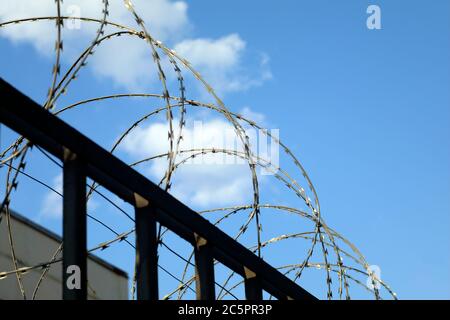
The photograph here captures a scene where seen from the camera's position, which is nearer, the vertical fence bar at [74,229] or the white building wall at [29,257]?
the vertical fence bar at [74,229]

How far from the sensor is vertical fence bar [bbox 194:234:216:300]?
23.5 ft

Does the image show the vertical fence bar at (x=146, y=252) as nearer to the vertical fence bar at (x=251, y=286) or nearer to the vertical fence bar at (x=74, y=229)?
the vertical fence bar at (x=74, y=229)

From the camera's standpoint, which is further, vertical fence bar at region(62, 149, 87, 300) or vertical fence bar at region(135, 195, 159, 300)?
vertical fence bar at region(135, 195, 159, 300)

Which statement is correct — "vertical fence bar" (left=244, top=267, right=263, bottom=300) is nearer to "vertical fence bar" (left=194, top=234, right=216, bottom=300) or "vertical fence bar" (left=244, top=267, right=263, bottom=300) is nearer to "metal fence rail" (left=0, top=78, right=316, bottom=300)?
"metal fence rail" (left=0, top=78, right=316, bottom=300)

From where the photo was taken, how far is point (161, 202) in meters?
6.60

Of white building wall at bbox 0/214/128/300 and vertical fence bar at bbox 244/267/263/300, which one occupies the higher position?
white building wall at bbox 0/214/128/300

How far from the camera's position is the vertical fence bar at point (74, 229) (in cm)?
556

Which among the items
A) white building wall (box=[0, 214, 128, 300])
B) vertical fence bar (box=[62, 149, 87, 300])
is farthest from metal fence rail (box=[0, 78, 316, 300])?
white building wall (box=[0, 214, 128, 300])

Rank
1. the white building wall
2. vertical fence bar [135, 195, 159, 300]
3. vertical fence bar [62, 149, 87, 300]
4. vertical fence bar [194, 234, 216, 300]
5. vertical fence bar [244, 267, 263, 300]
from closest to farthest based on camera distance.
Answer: vertical fence bar [62, 149, 87, 300] < vertical fence bar [135, 195, 159, 300] < vertical fence bar [194, 234, 216, 300] < vertical fence bar [244, 267, 263, 300] < the white building wall

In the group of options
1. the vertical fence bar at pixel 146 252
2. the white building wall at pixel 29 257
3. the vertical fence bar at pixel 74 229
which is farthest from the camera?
the white building wall at pixel 29 257

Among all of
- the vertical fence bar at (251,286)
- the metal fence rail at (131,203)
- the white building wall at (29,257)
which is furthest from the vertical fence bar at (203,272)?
the white building wall at (29,257)

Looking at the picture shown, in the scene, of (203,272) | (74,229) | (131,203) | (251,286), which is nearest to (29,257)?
(251,286)

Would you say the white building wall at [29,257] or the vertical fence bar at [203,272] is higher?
the white building wall at [29,257]
